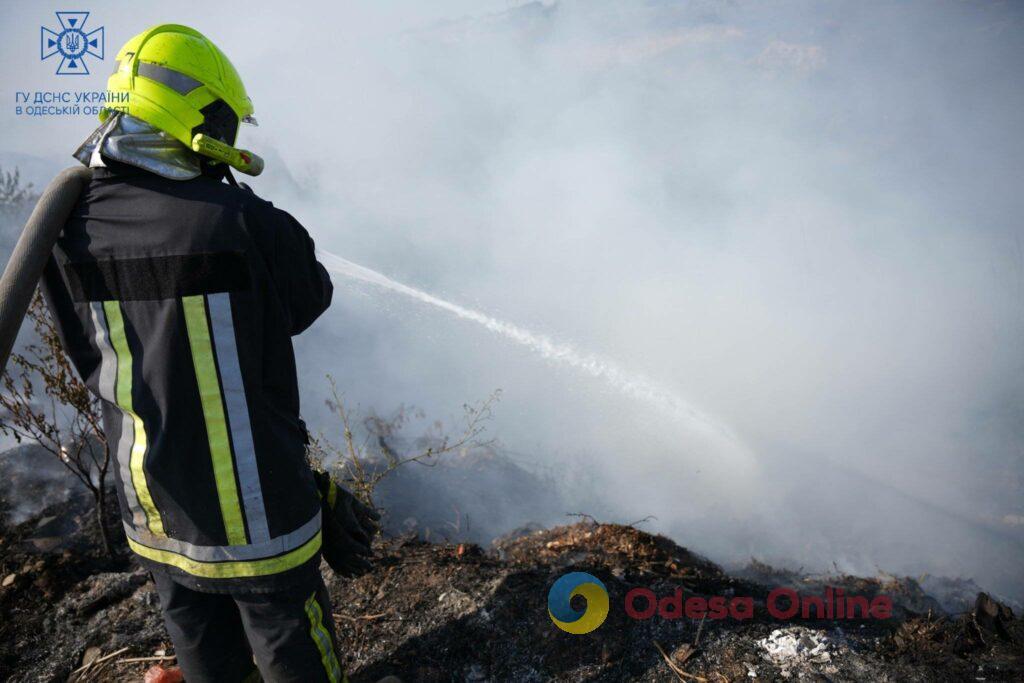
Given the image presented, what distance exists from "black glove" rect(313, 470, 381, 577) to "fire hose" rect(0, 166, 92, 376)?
2.70ft

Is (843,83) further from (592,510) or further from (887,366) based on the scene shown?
(592,510)

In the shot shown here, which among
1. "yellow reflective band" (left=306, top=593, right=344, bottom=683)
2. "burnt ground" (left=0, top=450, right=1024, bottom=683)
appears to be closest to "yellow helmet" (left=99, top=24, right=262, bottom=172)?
"yellow reflective band" (left=306, top=593, right=344, bottom=683)

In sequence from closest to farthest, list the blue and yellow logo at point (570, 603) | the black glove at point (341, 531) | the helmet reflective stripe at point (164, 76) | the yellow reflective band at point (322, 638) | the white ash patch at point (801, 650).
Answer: the helmet reflective stripe at point (164, 76) → the yellow reflective band at point (322, 638) → the black glove at point (341, 531) → the white ash patch at point (801, 650) → the blue and yellow logo at point (570, 603)

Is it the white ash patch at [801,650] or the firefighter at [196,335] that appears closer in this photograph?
the firefighter at [196,335]

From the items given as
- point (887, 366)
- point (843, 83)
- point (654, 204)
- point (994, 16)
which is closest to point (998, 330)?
point (887, 366)

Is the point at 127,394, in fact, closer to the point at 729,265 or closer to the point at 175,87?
the point at 175,87

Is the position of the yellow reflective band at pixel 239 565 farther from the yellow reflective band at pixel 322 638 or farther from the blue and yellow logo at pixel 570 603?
the blue and yellow logo at pixel 570 603

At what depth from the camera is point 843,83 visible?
13734 mm

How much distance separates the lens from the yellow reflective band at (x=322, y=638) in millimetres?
1543

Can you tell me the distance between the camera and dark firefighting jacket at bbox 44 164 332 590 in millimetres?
1301

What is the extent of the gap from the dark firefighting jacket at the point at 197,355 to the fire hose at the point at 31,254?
1.7 inches

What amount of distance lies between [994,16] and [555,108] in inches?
424

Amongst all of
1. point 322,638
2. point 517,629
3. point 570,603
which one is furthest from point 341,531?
point 570,603

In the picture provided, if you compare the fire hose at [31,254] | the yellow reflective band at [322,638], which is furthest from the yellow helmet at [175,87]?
the yellow reflective band at [322,638]
